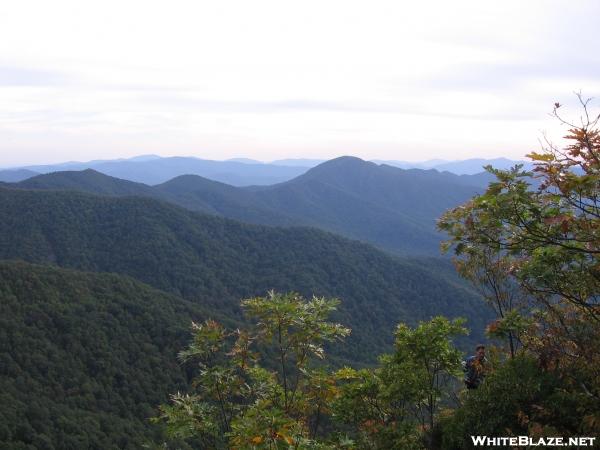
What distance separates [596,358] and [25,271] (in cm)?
8113

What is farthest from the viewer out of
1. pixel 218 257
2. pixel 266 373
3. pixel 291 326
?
pixel 218 257

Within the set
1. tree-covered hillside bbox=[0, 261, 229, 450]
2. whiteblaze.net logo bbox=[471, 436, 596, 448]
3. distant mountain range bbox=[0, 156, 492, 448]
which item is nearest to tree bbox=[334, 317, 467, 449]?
whiteblaze.net logo bbox=[471, 436, 596, 448]

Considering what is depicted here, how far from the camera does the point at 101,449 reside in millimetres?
48531

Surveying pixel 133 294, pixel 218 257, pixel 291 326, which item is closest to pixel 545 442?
pixel 291 326

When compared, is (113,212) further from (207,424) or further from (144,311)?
(207,424)

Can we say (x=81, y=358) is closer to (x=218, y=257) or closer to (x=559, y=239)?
(x=559, y=239)

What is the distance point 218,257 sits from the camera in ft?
470

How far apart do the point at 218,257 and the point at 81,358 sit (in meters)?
79.2

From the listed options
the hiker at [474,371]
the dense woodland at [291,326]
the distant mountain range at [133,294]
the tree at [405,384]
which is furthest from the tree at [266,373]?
the distant mountain range at [133,294]

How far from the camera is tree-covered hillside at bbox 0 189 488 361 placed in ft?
407

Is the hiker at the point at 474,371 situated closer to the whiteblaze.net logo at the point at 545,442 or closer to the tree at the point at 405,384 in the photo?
the tree at the point at 405,384

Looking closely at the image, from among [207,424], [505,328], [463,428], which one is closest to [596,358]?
[505,328]

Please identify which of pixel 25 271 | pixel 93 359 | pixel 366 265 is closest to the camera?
pixel 93 359

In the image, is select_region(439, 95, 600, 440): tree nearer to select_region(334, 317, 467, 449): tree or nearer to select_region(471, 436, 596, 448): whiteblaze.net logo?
select_region(471, 436, 596, 448): whiteblaze.net logo
